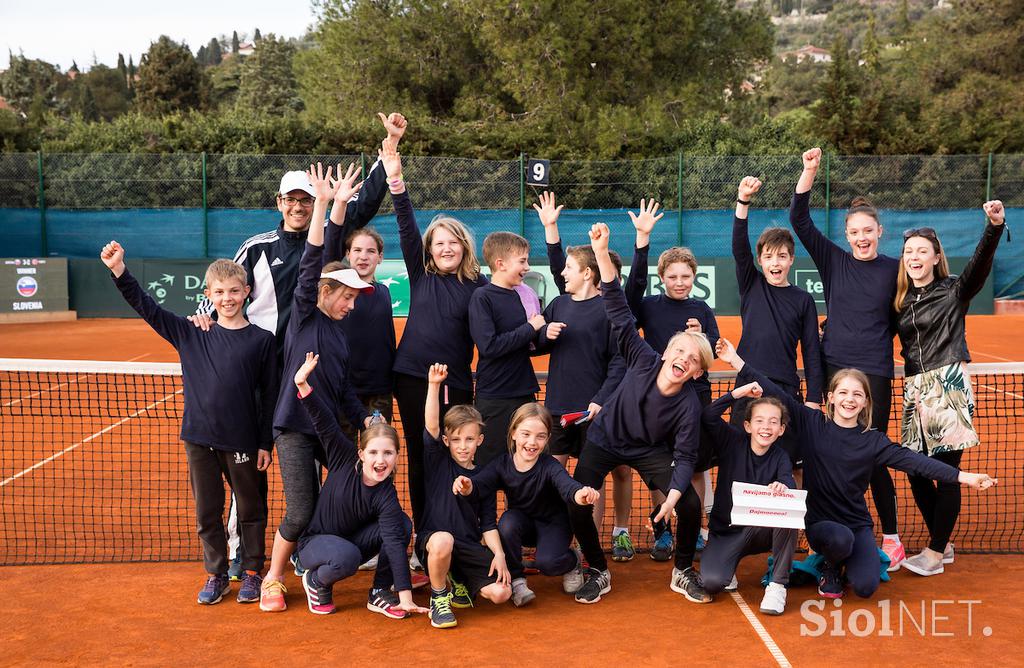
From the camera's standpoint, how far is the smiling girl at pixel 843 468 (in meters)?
4.84

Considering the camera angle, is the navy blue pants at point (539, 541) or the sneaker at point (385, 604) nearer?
the sneaker at point (385, 604)

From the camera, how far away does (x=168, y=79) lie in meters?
46.3

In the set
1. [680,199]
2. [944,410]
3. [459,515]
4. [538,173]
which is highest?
[538,173]

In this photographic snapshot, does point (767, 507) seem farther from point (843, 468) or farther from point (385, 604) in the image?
point (385, 604)

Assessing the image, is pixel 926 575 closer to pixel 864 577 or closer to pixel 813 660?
pixel 864 577

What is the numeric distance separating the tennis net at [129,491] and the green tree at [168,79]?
40067mm

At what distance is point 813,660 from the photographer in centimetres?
417

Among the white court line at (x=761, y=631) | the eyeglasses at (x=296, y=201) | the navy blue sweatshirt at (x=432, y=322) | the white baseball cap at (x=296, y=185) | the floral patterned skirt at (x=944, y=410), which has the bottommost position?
the white court line at (x=761, y=631)

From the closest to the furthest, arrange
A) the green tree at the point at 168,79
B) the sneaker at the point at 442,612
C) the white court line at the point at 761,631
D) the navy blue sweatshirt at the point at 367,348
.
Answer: the white court line at the point at 761,631 → the sneaker at the point at 442,612 → the navy blue sweatshirt at the point at 367,348 → the green tree at the point at 168,79

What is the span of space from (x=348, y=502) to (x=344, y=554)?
252mm

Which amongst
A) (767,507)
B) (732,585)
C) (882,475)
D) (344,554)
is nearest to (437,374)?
(344,554)

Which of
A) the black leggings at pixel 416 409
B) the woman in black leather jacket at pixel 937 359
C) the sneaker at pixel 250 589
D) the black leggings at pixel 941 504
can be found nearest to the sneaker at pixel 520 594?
the black leggings at pixel 416 409

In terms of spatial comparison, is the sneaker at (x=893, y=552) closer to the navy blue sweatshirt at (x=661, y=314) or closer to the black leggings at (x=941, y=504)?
the black leggings at (x=941, y=504)

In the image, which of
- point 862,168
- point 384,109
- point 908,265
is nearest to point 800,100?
point 384,109
